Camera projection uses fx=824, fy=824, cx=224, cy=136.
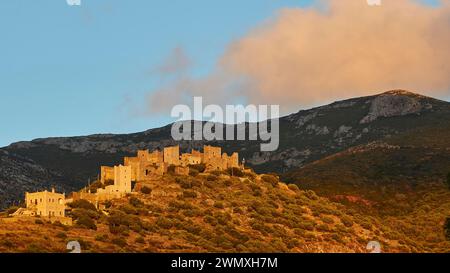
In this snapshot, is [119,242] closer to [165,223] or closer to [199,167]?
[165,223]

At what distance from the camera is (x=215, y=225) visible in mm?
96188

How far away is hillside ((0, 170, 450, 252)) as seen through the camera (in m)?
79.6

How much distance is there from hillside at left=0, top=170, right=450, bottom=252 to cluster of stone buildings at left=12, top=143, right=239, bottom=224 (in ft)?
6.06

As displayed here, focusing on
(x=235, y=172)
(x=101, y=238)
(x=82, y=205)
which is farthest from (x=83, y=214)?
(x=235, y=172)

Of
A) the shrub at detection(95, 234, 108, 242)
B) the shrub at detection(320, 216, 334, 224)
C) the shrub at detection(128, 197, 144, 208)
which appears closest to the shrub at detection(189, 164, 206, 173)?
the shrub at detection(320, 216, 334, 224)

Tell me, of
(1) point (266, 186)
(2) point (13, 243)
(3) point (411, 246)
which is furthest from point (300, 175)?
(2) point (13, 243)

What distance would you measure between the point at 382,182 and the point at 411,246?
47262mm

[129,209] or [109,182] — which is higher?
[109,182]

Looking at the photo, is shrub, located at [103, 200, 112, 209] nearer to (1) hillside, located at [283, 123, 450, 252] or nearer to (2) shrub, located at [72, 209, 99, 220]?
(2) shrub, located at [72, 209, 99, 220]

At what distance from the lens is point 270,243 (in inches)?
3681

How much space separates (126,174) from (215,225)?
13942 millimetres

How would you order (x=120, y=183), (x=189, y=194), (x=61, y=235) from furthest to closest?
1. (x=189, y=194)
2. (x=120, y=183)
3. (x=61, y=235)
